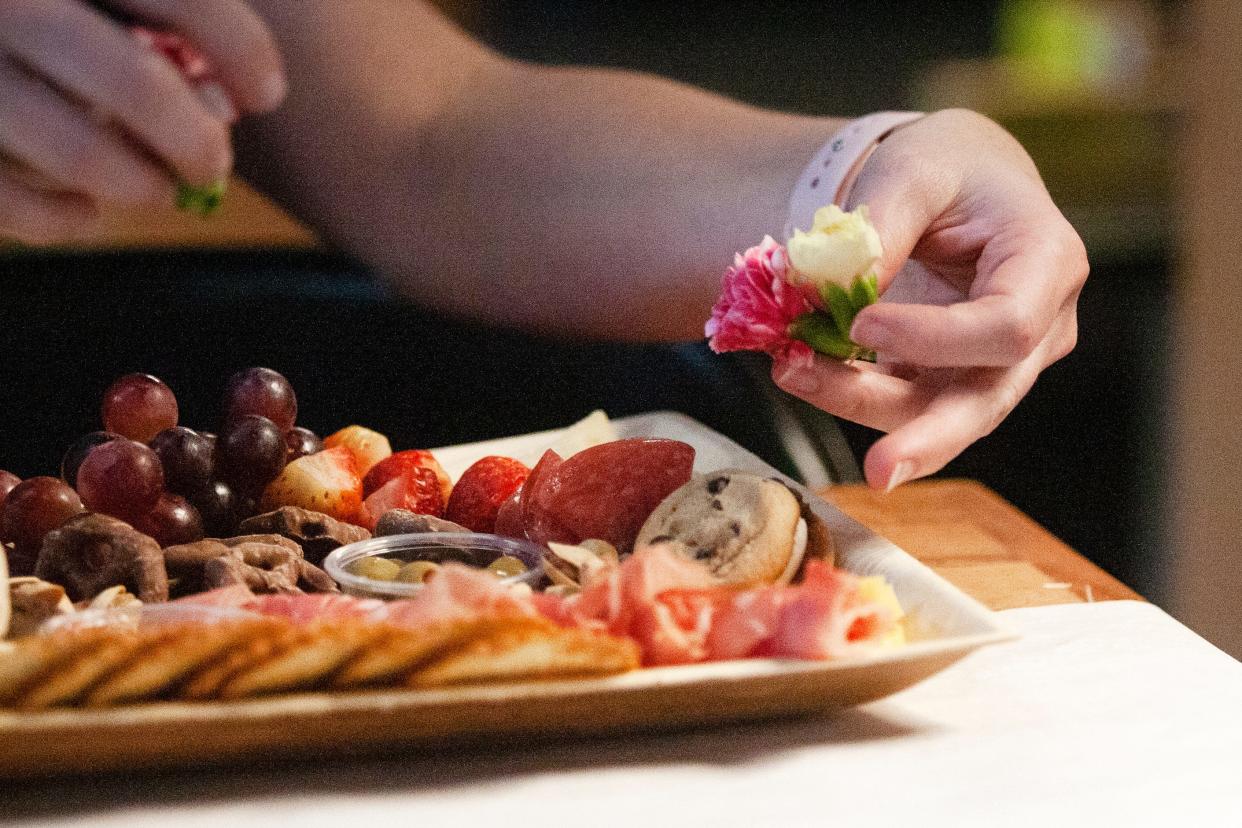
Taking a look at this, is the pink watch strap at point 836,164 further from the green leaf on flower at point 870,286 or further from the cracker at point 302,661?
the cracker at point 302,661

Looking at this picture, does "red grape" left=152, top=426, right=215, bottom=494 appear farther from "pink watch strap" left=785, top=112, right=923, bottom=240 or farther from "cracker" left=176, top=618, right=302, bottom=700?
"pink watch strap" left=785, top=112, right=923, bottom=240

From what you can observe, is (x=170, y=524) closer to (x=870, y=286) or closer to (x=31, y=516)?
(x=31, y=516)

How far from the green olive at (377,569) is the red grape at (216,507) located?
125 millimetres

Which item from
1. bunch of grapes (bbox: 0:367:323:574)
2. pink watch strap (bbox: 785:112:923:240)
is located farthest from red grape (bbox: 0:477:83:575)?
pink watch strap (bbox: 785:112:923:240)

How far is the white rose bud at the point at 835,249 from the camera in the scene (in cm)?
64

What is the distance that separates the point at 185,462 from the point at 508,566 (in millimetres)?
216

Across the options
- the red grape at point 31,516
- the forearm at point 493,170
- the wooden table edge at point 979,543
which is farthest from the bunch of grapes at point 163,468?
the forearm at point 493,170

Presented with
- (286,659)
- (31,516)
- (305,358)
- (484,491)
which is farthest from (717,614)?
(305,358)

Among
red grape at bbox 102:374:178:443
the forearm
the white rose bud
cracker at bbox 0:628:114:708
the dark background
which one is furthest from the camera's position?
the forearm

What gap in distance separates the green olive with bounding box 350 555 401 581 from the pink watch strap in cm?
41

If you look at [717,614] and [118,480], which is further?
[118,480]

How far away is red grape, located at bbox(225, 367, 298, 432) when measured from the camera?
2.85ft

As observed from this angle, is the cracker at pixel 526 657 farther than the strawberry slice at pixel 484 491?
No

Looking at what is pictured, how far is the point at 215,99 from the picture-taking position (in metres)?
0.80
